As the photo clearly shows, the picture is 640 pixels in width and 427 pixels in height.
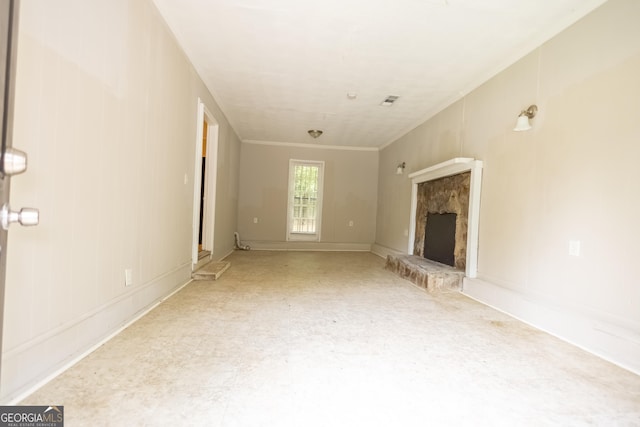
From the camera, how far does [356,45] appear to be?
3094mm

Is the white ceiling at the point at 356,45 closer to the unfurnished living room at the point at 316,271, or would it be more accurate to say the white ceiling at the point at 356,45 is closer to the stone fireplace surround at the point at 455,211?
the unfurnished living room at the point at 316,271

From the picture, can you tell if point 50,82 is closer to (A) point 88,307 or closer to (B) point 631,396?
(A) point 88,307

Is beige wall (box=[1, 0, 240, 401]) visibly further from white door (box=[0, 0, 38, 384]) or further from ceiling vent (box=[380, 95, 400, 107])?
ceiling vent (box=[380, 95, 400, 107])

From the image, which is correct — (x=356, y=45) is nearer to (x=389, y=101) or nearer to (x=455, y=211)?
(x=389, y=101)

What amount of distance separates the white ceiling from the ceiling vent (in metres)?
0.09

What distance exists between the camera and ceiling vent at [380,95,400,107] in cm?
441

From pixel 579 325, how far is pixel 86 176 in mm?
3365

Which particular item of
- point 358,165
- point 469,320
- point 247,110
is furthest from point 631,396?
point 358,165

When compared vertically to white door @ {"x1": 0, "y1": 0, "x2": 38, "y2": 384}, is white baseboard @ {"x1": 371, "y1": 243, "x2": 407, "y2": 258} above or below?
below

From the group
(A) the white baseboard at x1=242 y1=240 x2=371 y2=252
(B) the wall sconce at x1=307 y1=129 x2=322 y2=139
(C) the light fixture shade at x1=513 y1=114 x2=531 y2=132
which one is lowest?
(A) the white baseboard at x1=242 y1=240 x2=371 y2=252

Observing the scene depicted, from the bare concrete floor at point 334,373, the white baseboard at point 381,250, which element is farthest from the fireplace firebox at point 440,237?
the white baseboard at point 381,250

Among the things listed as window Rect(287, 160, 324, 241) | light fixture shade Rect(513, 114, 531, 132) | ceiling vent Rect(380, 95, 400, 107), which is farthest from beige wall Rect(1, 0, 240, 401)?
window Rect(287, 160, 324, 241)

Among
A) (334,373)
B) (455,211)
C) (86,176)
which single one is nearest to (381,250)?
(455,211)

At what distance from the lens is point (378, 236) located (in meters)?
7.58
